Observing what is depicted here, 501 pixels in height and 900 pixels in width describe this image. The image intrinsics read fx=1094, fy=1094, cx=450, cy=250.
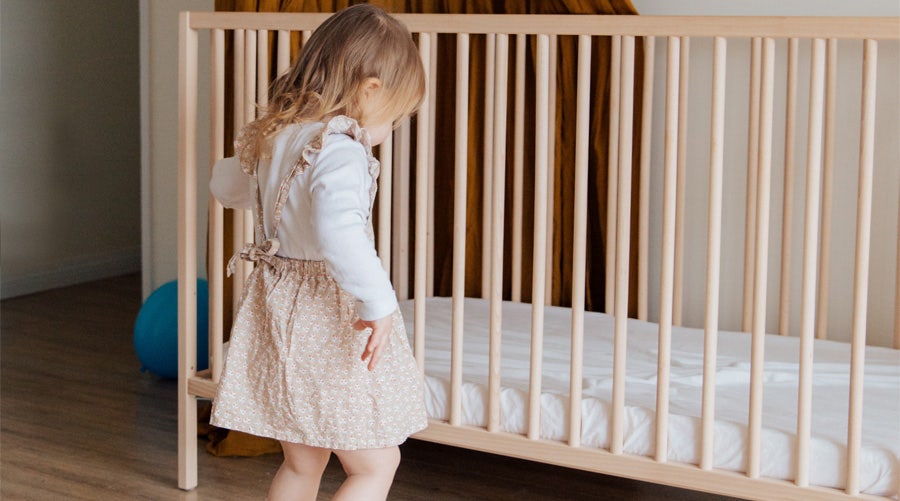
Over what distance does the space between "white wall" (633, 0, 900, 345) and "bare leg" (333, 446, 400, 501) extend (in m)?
1.26

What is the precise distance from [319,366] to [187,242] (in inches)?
30.3

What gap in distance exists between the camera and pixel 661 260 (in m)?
2.17

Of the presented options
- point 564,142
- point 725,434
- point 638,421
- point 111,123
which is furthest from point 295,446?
point 111,123

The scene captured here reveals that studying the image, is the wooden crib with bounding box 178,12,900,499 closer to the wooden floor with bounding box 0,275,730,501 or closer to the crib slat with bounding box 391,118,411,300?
the crib slat with bounding box 391,118,411,300

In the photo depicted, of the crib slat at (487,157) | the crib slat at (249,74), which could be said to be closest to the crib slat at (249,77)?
the crib slat at (249,74)

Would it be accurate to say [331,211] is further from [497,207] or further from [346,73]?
[497,207]

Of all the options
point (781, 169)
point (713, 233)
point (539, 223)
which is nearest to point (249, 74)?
point (539, 223)

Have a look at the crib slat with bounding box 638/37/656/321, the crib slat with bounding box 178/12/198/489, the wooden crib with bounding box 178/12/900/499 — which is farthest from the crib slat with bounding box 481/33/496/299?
the crib slat with bounding box 178/12/198/489

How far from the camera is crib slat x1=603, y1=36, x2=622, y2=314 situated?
8.23 feet

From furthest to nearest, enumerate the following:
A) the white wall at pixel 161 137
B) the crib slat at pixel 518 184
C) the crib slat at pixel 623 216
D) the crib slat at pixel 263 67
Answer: the white wall at pixel 161 137 → the crib slat at pixel 518 184 → the crib slat at pixel 263 67 → the crib slat at pixel 623 216

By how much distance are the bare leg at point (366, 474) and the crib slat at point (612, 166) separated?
1.01 m

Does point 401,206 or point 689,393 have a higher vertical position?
point 401,206

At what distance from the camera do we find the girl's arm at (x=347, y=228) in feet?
4.88

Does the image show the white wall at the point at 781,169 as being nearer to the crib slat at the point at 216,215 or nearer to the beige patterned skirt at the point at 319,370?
the crib slat at the point at 216,215
